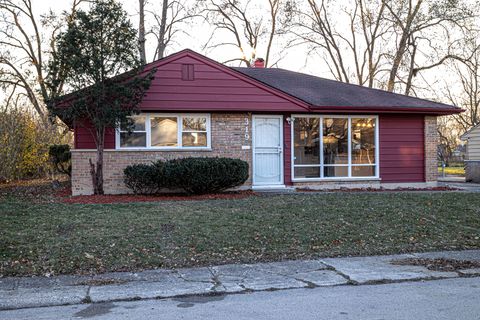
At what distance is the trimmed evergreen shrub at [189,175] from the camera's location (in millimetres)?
13656

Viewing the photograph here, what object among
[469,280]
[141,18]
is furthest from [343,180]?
[141,18]

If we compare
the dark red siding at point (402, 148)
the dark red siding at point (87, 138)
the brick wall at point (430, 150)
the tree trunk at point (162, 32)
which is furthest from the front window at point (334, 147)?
the tree trunk at point (162, 32)

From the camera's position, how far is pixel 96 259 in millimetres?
7578

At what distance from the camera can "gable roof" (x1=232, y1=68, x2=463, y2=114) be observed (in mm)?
16203

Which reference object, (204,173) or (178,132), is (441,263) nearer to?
(204,173)

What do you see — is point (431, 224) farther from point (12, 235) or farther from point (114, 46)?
point (114, 46)

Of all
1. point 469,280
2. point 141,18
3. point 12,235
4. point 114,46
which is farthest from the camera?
point 141,18

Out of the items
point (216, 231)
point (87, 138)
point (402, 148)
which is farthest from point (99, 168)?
point (402, 148)

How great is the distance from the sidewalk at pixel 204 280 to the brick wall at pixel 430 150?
10646 mm

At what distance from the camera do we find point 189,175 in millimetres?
13641

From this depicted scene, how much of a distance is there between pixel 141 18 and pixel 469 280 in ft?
87.9

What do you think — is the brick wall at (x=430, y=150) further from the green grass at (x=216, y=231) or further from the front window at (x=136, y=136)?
the front window at (x=136, y=136)

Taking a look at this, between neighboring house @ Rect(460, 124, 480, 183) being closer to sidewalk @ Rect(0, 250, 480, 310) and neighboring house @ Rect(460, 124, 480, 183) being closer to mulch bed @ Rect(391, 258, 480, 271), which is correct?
mulch bed @ Rect(391, 258, 480, 271)

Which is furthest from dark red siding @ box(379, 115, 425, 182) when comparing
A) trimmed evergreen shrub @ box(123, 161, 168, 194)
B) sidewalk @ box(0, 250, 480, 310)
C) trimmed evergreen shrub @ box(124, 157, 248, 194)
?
sidewalk @ box(0, 250, 480, 310)
